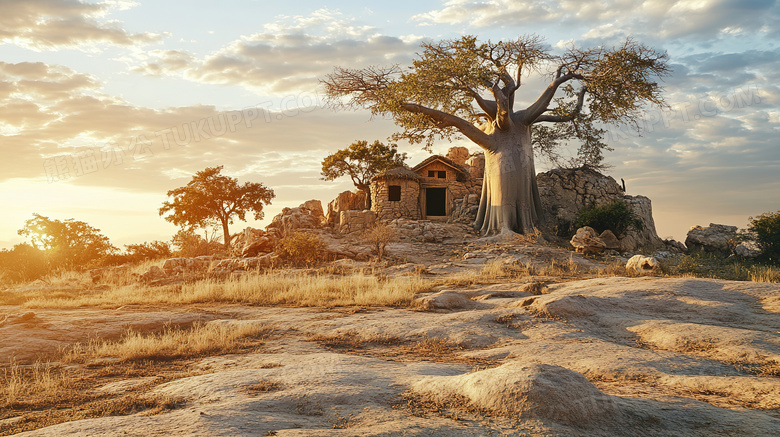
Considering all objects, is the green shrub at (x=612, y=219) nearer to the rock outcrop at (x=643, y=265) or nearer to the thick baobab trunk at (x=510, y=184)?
the thick baobab trunk at (x=510, y=184)

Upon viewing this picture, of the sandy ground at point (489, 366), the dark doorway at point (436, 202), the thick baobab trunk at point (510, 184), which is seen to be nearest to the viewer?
the sandy ground at point (489, 366)

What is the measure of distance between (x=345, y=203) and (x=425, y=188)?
15.8 ft

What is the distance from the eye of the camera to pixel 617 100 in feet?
78.7

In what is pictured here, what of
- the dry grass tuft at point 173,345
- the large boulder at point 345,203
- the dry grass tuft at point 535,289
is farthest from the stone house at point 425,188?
the dry grass tuft at point 173,345

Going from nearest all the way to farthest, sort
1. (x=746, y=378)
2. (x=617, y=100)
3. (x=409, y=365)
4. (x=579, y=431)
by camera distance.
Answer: (x=579, y=431), (x=746, y=378), (x=409, y=365), (x=617, y=100)

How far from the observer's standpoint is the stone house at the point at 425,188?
2805 centimetres

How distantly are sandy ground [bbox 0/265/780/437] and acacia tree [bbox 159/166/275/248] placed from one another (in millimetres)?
20453

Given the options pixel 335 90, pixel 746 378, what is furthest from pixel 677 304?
pixel 335 90

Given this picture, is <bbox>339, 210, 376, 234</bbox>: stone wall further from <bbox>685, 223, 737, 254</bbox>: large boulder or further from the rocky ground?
<bbox>685, 223, 737, 254</bbox>: large boulder

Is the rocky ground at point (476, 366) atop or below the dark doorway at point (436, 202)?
below

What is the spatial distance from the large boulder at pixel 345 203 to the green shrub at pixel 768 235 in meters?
19.5

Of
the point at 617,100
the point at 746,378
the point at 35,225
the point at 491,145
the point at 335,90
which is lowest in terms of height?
the point at 746,378

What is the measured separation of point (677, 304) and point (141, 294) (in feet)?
43.8

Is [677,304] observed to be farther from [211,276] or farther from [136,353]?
[211,276]
